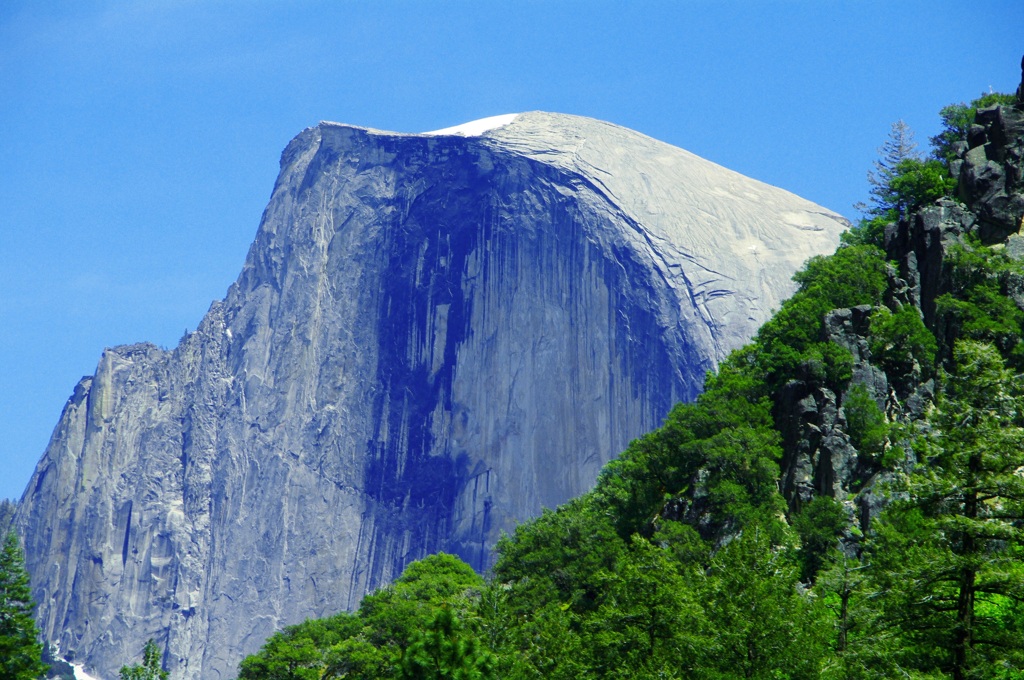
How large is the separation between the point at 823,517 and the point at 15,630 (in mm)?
39754

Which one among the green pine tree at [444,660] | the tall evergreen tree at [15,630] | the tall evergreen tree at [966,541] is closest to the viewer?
the tall evergreen tree at [966,541]

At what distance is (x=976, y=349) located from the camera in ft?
119

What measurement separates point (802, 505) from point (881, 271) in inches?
815

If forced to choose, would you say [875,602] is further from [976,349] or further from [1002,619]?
[976,349]

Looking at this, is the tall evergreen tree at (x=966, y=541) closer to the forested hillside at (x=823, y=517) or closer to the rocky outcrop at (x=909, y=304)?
the forested hillside at (x=823, y=517)

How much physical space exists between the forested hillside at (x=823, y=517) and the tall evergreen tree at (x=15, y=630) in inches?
665

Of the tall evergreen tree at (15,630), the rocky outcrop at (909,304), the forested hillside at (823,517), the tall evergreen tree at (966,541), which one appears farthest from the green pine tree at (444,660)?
the tall evergreen tree at (15,630)

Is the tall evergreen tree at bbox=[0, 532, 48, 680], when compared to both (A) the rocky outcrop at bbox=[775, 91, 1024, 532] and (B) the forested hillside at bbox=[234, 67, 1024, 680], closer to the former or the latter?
(B) the forested hillside at bbox=[234, 67, 1024, 680]

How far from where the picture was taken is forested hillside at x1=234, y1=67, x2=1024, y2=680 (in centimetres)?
3406

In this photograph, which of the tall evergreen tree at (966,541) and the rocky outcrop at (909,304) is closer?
the tall evergreen tree at (966,541)

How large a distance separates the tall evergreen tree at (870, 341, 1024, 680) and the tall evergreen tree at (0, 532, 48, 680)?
44.1 m

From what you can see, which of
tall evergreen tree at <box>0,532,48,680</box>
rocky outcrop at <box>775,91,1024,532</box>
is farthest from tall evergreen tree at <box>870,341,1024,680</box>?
tall evergreen tree at <box>0,532,48,680</box>

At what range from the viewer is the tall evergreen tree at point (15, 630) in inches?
2490

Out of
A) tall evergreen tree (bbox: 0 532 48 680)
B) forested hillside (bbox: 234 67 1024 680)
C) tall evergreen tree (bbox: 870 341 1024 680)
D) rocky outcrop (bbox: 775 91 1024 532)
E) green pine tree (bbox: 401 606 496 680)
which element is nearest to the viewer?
tall evergreen tree (bbox: 870 341 1024 680)
